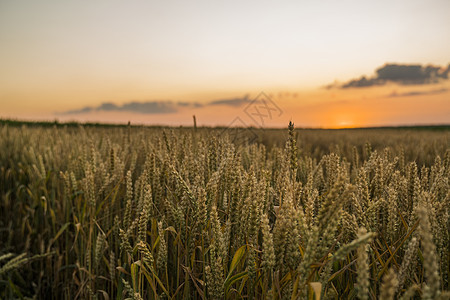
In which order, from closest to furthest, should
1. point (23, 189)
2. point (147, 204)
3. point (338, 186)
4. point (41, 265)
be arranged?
point (338, 186)
point (147, 204)
point (41, 265)
point (23, 189)

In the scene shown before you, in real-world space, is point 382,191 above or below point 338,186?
below

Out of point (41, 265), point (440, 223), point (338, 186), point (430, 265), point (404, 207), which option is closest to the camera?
point (430, 265)

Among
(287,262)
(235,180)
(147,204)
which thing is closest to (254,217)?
(287,262)

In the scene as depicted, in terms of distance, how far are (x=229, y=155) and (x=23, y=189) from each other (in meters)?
3.57

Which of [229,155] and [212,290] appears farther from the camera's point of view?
[229,155]

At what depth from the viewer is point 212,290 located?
1.11 meters

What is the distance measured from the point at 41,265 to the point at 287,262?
9.78ft

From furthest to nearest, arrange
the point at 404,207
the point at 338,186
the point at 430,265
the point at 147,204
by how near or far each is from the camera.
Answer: the point at 404,207 → the point at 147,204 → the point at 338,186 → the point at 430,265

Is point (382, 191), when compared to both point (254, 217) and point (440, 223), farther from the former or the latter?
point (254, 217)

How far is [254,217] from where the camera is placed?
1.11 meters

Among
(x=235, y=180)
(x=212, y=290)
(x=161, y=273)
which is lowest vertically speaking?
(x=161, y=273)

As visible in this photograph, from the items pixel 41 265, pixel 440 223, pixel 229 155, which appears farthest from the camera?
pixel 41 265

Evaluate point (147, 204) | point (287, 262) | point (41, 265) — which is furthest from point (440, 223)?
point (41, 265)

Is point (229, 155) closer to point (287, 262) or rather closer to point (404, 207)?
point (287, 262)
